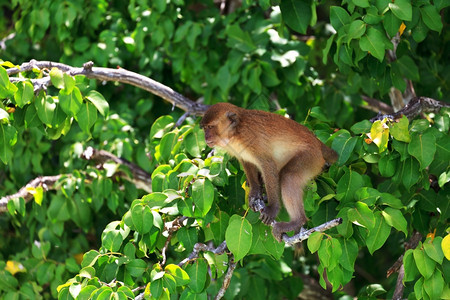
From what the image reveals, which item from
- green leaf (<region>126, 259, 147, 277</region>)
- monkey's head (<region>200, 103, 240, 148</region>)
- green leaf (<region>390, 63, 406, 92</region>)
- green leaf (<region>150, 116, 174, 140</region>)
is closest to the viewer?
green leaf (<region>126, 259, 147, 277</region>)

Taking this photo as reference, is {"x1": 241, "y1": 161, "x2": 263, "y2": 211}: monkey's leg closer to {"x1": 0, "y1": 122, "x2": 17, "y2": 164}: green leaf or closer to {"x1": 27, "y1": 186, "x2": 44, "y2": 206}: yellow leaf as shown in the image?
{"x1": 0, "y1": 122, "x2": 17, "y2": 164}: green leaf

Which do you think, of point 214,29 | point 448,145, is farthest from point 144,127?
point 448,145

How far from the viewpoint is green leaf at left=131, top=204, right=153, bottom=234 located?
4.04 meters

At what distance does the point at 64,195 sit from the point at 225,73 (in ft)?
5.46

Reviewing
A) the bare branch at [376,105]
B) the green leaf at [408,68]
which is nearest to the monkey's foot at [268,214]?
the green leaf at [408,68]

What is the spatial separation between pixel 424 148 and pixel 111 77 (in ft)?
7.10

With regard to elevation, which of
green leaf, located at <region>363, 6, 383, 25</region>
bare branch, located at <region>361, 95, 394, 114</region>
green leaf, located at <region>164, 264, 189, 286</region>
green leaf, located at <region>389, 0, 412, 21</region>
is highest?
green leaf, located at <region>389, 0, 412, 21</region>

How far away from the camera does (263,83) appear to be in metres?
6.38

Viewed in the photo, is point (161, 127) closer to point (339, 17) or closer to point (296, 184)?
point (296, 184)

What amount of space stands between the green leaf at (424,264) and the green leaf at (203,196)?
1118 mm

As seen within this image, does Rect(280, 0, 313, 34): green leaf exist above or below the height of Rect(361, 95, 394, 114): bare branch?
above

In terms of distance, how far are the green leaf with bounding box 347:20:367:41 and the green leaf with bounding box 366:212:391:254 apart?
43.3 inches

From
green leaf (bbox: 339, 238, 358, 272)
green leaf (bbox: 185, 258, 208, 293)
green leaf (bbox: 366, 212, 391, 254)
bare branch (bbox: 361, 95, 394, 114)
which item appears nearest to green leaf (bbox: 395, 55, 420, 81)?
bare branch (bbox: 361, 95, 394, 114)

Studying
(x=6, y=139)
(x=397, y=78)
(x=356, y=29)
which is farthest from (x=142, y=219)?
(x=397, y=78)
